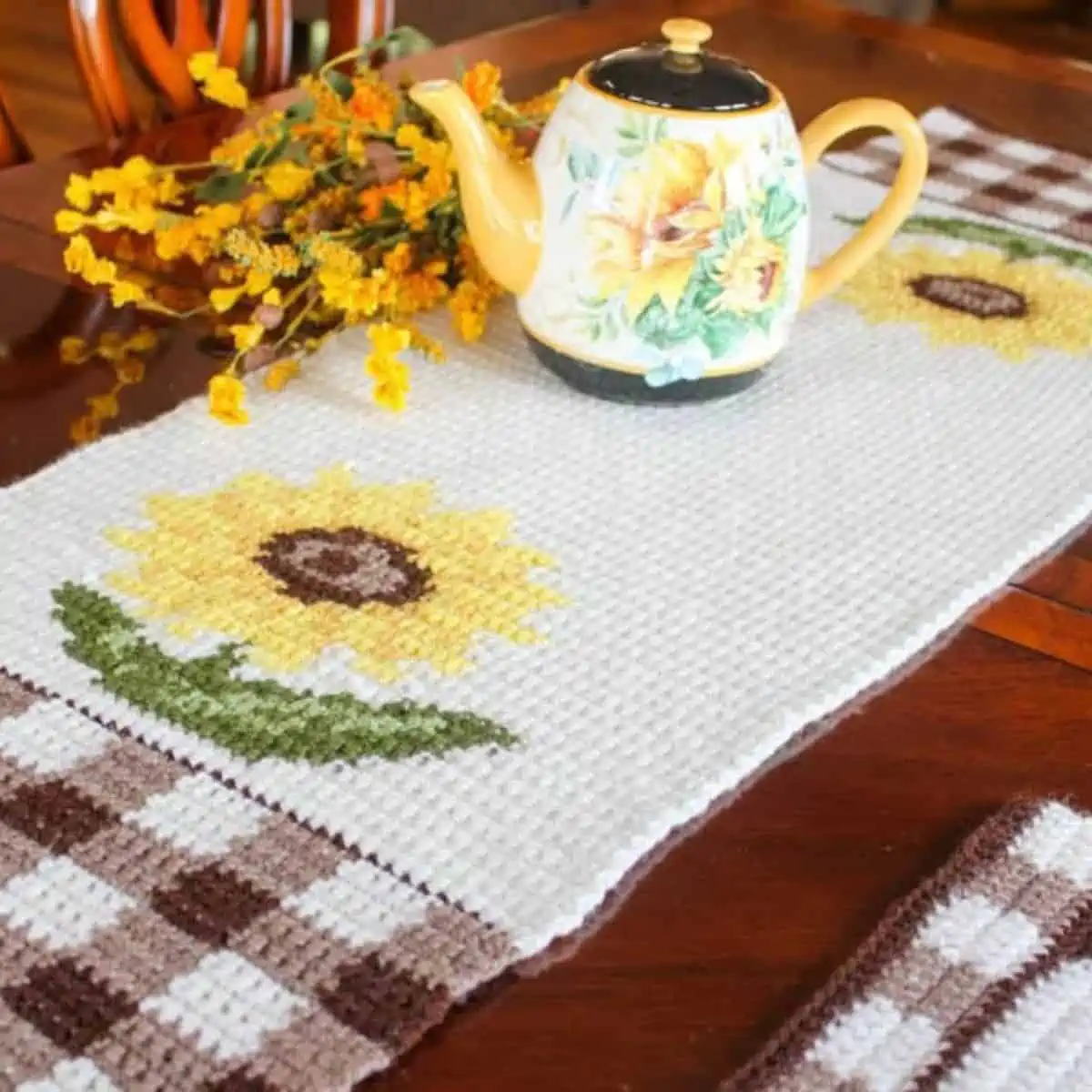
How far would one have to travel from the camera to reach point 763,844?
0.55 meters

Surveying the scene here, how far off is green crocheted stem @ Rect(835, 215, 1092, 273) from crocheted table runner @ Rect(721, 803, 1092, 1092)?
0.59 meters

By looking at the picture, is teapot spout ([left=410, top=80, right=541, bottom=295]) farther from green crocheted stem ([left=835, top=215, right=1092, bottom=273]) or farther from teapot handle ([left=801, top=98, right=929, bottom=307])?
green crocheted stem ([left=835, top=215, right=1092, bottom=273])

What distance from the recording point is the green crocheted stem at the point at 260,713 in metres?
0.56

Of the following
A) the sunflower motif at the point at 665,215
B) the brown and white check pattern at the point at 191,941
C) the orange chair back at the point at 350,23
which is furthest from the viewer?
the orange chair back at the point at 350,23

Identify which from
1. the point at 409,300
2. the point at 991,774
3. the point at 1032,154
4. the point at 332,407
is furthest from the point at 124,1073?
the point at 1032,154

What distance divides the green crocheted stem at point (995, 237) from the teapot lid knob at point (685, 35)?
323 millimetres

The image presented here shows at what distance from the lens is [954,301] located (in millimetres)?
970

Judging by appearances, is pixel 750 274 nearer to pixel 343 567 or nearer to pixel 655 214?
pixel 655 214

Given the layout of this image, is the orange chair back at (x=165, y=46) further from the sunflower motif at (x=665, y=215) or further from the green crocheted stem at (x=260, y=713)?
the green crocheted stem at (x=260, y=713)

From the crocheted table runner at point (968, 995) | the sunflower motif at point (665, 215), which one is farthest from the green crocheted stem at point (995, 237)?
the crocheted table runner at point (968, 995)

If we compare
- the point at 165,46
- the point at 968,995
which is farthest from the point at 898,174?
the point at 165,46

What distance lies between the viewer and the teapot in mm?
753

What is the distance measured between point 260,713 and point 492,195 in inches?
12.7

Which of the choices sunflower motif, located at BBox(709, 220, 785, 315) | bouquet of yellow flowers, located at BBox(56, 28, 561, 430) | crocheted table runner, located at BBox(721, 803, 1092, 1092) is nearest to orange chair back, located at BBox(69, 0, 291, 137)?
bouquet of yellow flowers, located at BBox(56, 28, 561, 430)
